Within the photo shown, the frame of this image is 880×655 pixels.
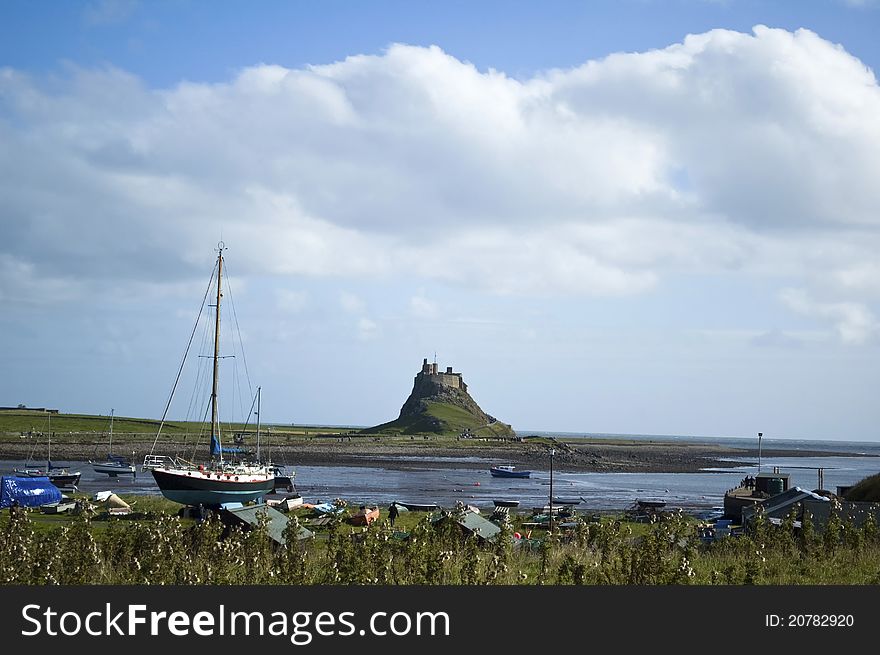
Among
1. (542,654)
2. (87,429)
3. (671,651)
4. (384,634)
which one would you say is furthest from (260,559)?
(87,429)

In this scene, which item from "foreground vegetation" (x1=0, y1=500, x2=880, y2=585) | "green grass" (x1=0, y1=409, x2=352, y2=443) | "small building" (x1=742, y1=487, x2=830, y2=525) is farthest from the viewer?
"green grass" (x1=0, y1=409, x2=352, y2=443)

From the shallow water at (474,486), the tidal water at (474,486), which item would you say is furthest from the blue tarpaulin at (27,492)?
the tidal water at (474,486)

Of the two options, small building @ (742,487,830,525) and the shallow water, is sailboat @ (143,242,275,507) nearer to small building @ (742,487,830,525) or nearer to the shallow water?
the shallow water

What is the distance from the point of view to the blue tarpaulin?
144ft

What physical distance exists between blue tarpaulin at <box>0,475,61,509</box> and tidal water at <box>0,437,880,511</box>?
15.4 metres

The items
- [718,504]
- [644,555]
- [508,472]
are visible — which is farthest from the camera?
[508,472]

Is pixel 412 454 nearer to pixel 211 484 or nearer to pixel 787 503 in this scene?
pixel 211 484

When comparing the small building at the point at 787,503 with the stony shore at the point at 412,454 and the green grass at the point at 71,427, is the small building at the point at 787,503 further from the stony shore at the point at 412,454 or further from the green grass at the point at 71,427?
the green grass at the point at 71,427

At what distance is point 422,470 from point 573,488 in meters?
25.7

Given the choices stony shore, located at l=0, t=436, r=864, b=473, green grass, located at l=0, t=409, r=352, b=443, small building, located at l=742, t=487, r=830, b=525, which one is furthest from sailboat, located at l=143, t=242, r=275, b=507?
green grass, located at l=0, t=409, r=352, b=443

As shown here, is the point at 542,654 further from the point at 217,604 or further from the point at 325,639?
the point at 217,604

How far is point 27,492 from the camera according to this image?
44719 mm

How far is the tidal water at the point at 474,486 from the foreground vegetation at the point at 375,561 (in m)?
40.0

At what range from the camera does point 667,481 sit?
330 feet
